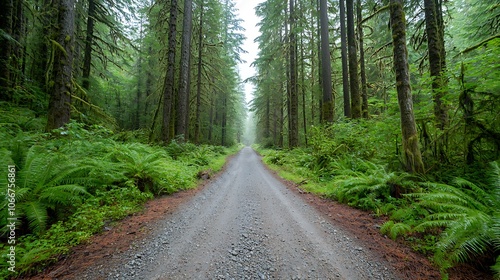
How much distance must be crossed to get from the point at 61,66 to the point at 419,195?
9.28 metres

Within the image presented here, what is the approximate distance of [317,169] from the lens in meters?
7.96

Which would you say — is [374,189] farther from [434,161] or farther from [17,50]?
[17,50]

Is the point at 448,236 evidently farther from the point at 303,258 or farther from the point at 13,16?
the point at 13,16

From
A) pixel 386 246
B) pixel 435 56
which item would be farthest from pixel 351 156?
pixel 386 246

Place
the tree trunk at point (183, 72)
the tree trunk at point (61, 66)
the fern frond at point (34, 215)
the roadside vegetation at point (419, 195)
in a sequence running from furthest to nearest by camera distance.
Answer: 1. the tree trunk at point (183, 72)
2. the tree trunk at point (61, 66)
3. the fern frond at point (34, 215)
4. the roadside vegetation at point (419, 195)

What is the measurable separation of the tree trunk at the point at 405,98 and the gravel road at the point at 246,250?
8.27ft

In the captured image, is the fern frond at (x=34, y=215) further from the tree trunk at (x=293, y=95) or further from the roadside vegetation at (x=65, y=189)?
the tree trunk at (x=293, y=95)

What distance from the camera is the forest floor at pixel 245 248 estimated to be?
2201mm

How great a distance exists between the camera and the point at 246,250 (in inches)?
106

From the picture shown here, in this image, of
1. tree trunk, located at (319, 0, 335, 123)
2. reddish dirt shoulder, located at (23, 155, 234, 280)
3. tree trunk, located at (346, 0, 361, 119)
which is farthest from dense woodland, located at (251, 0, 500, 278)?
reddish dirt shoulder, located at (23, 155, 234, 280)

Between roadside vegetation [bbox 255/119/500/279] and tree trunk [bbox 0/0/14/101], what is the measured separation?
11.6 metres

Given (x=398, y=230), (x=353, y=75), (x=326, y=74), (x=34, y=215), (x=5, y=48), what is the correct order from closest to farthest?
(x=34, y=215) < (x=398, y=230) < (x=5, y=48) < (x=353, y=75) < (x=326, y=74)

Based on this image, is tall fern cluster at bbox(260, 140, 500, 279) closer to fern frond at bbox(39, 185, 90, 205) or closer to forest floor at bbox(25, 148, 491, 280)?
forest floor at bbox(25, 148, 491, 280)

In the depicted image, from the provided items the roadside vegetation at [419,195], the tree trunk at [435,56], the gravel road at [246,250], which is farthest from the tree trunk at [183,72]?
the tree trunk at [435,56]
